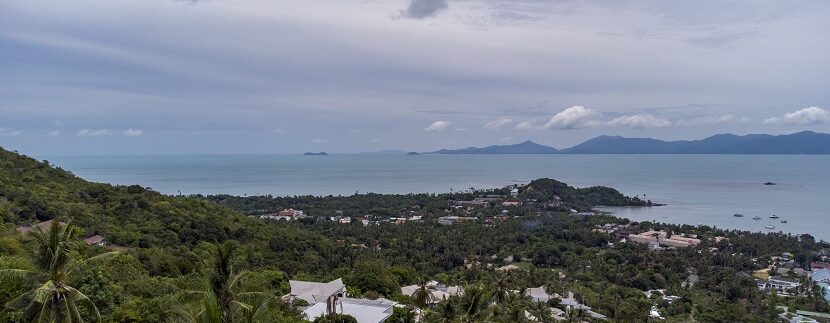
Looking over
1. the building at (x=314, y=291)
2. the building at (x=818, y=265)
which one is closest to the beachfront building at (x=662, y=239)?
the building at (x=818, y=265)

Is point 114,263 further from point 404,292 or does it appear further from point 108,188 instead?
point 108,188

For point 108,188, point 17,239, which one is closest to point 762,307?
point 17,239

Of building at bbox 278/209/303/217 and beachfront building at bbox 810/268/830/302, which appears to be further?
building at bbox 278/209/303/217

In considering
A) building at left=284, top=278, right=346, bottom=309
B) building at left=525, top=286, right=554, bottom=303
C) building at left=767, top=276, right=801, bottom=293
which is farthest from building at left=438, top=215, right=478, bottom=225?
building at left=284, top=278, right=346, bottom=309

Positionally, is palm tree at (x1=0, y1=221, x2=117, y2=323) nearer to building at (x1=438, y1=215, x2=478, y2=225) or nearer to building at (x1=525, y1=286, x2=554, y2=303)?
building at (x1=525, y1=286, x2=554, y2=303)

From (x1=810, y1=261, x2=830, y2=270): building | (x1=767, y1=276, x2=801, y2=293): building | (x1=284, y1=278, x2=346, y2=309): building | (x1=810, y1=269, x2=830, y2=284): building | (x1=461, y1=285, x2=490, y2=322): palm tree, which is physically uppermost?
(x1=461, y1=285, x2=490, y2=322): palm tree
